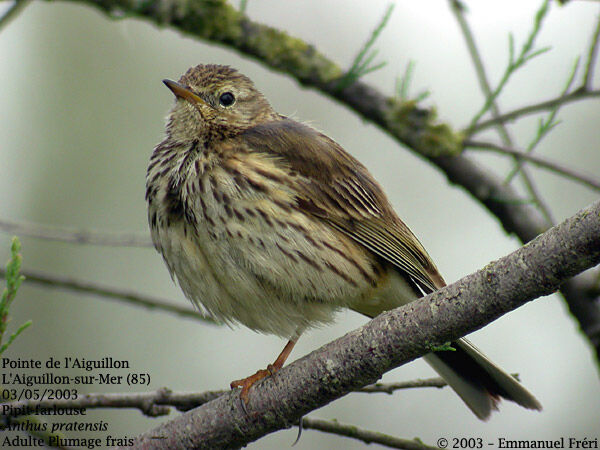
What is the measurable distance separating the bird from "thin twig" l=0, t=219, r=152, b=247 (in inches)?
5.3

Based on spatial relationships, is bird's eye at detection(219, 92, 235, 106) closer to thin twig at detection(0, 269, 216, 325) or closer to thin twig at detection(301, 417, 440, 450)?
thin twig at detection(0, 269, 216, 325)

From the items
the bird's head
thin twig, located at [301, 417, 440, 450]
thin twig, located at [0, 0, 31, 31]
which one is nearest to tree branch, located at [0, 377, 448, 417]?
thin twig, located at [301, 417, 440, 450]

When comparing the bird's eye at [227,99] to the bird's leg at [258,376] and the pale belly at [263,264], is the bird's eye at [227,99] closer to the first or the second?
the pale belly at [263,264]

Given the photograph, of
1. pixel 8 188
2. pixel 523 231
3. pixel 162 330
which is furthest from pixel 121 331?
pixel 523 231

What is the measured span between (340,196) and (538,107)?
139 cm

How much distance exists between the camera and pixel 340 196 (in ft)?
16.4

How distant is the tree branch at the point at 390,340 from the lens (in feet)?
8.81

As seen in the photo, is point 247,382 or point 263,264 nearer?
point 247,382

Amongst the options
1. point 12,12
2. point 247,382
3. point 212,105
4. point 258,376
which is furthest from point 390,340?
point 12,12

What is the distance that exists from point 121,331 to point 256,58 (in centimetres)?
706

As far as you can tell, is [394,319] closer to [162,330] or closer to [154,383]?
[154,383]

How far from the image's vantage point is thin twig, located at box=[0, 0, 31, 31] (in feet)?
14.9

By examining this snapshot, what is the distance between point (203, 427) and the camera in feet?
12.1

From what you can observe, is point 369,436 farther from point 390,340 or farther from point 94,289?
point 94,289
